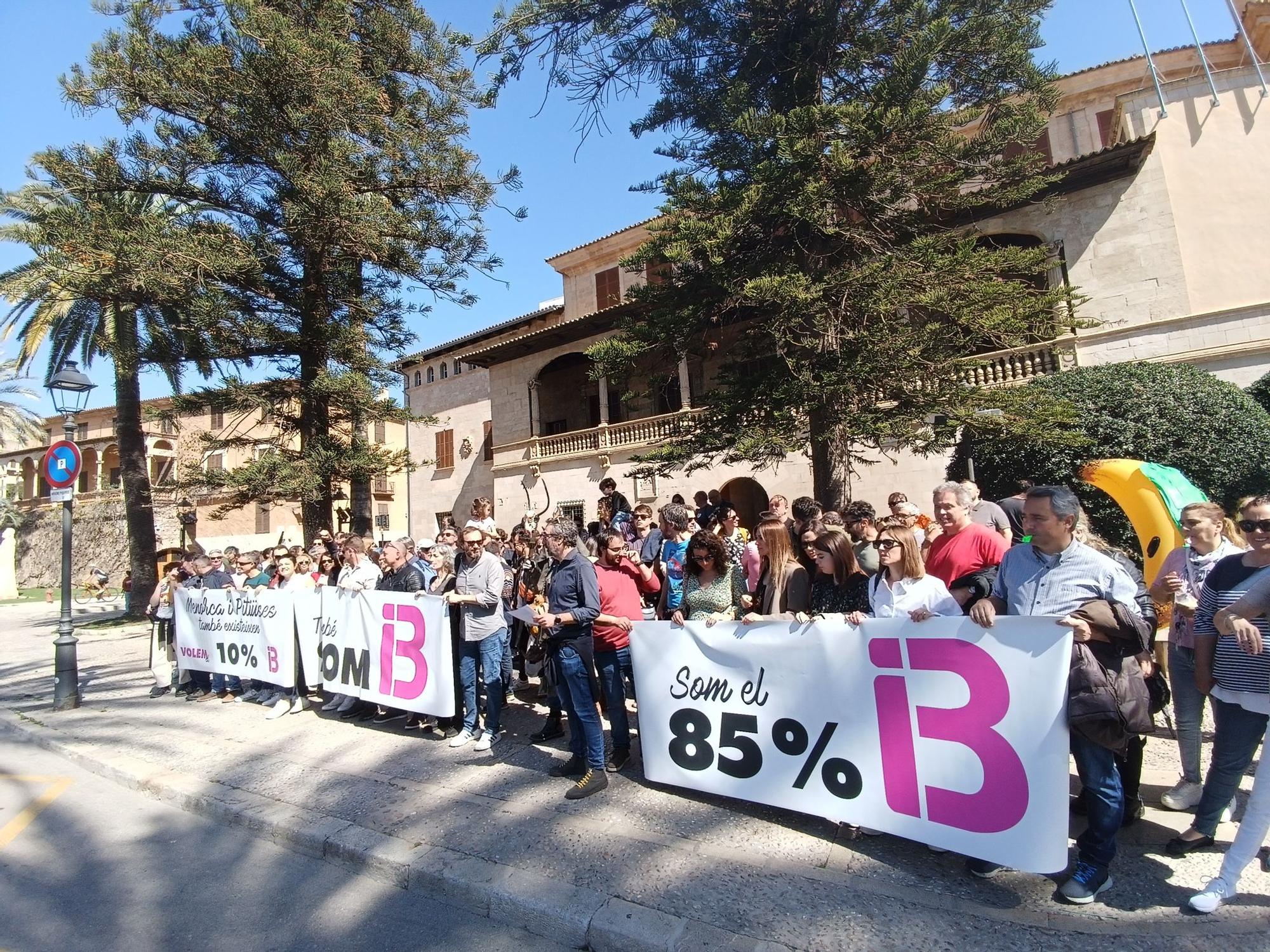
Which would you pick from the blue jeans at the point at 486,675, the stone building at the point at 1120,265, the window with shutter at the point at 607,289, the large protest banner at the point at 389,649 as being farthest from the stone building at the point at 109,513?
the blue jeans at the point at 486,675

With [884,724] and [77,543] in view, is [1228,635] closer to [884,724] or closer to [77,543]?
[884,724]

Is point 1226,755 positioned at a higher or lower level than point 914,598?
lower

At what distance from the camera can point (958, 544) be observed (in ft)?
14.5

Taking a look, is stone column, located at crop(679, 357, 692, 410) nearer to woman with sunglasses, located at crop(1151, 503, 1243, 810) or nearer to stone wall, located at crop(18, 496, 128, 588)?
woman with sunglasses, located at crop(1151, 503, 1243, 810)

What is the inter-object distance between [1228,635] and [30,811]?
25.2 feet

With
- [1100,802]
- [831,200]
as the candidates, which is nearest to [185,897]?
[1100,802]

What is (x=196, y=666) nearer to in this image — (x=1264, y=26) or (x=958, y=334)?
(x=958, y=334)

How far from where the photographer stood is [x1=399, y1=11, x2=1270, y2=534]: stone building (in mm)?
13992

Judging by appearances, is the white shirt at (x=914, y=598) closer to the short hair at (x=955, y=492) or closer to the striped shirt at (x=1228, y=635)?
the short hair at (x=955, y=492)

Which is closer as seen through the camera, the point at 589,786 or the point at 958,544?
the point at 958,544

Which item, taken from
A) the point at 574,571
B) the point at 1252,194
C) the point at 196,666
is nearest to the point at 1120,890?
the point at 574,571

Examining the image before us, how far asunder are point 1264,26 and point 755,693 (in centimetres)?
2636

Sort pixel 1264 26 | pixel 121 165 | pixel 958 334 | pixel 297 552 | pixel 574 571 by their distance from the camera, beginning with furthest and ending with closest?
pixel 1264 26 < pixel 121 165 < pixel 958 334 < pixel 297 552 < pixel 574 571

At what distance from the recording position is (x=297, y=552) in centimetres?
798
